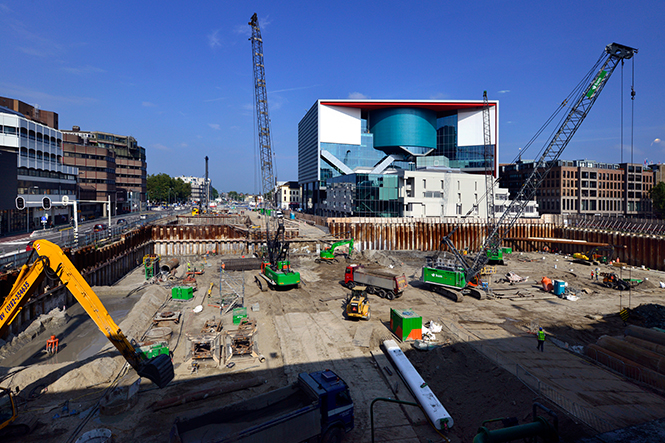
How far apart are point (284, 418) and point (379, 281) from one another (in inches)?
849

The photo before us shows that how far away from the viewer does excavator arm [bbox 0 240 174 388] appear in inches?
529

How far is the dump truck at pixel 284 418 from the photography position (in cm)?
976

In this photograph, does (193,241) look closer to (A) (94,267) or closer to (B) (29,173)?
(A) (94,267)

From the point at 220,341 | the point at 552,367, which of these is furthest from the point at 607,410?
the point at 220,341

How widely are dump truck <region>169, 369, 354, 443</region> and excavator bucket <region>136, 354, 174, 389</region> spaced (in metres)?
4.02

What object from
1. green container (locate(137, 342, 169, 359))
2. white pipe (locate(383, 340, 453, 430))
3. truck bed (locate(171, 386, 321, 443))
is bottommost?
white pipe (locate(383, 340, 453, 430))

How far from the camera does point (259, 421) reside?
1123 centimetres

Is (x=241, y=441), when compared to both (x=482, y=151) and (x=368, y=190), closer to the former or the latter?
(x=368, y=190)

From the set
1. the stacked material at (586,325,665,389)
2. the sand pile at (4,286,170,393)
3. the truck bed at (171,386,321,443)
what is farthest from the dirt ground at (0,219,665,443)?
the stacked material at (586,325,665,389)

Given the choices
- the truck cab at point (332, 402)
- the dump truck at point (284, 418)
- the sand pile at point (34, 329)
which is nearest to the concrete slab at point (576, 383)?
the truck cab at point (332, 402)

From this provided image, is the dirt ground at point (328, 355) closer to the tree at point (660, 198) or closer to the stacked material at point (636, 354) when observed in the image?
the stacked material at point (636, 354)

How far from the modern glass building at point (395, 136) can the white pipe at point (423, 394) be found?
8279 cm

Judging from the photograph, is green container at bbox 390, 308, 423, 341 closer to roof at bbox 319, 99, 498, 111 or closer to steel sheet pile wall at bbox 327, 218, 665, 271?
steel sheet pile wall at bbox 327, 218, 665, 271

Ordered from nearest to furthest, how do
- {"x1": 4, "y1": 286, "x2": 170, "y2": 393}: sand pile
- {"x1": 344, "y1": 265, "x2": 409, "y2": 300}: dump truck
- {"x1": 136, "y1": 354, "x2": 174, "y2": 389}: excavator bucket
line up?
1. {"x1": 136, "y1": 354, "x2": 174, "y2": 389}: excavator bucket
2. {"x1": 4, "y1": 286, "x2": 170, "y2": 393}: sand pile
3. {"x1": 344, "y1": 265, "x2": 409, "y2": 300}: dump truck
